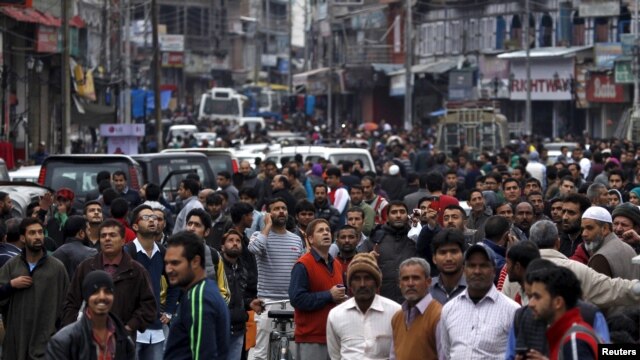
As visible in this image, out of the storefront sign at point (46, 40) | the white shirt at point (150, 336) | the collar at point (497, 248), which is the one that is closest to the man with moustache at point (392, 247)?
the collar at point (497, 248)

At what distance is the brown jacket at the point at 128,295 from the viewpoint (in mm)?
10430

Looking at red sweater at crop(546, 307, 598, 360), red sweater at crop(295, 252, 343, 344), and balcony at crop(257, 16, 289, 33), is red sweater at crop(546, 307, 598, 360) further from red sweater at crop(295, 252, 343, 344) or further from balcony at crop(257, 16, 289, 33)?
balcony at crop(257, 16, 289, 33)

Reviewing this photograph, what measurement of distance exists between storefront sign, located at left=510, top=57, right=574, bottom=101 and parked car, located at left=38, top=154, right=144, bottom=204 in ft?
128

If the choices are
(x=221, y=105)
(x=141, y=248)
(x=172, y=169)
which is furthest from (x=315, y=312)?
(x=221, y=105)

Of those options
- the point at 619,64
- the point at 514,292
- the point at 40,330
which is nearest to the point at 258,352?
the point at 40,330

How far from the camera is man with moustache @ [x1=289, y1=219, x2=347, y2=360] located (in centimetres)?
1102

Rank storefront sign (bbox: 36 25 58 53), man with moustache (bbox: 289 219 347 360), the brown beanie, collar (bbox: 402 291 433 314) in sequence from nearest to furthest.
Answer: collar (bbox: 402 291 433 314) < the brown beanie < man with moustache (bbox: 289 219 347 360) < storefront sign (bbox: 36 25 58 53)

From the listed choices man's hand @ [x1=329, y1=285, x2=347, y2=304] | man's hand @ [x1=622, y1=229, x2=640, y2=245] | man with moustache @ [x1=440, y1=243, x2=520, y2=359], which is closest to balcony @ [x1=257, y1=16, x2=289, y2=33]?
man's hand @ [x1=622, y1=229, x2=640, y2=245]

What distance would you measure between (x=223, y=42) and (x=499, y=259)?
113585 millimetres

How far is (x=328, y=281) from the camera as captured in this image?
11.3 meters

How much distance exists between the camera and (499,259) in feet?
36.7

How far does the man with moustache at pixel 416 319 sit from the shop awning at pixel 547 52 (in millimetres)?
50827

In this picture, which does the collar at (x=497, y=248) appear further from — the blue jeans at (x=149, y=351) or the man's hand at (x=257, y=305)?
the blue jeans at (x=149, y=351)

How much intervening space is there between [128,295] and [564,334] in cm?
439
